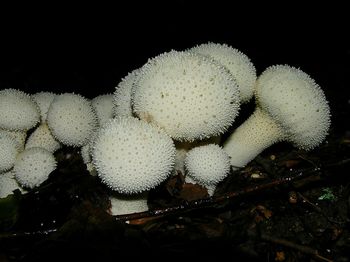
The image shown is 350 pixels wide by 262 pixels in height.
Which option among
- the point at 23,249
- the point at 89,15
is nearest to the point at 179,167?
the point at 23,249

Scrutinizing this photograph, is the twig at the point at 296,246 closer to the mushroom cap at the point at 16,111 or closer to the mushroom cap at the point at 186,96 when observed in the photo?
the mushroom cap at the point at 186,96

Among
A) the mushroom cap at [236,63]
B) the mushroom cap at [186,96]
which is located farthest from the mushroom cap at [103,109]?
the mushroom cap at [236,63]

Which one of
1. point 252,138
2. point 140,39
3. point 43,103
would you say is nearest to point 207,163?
point 252,138

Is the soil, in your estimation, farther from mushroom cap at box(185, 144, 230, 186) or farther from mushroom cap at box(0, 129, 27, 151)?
mushroom cap at box(0, 129, 27, 151)

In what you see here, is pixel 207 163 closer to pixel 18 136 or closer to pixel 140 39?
pixel 18 136

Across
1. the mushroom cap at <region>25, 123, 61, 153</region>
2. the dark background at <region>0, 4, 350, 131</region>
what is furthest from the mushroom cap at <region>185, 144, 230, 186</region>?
the dark background at <region>0, 4, 350, 131</region>

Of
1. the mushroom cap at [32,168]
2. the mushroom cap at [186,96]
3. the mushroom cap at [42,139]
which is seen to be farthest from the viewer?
the mushroom cap at [42,139]
